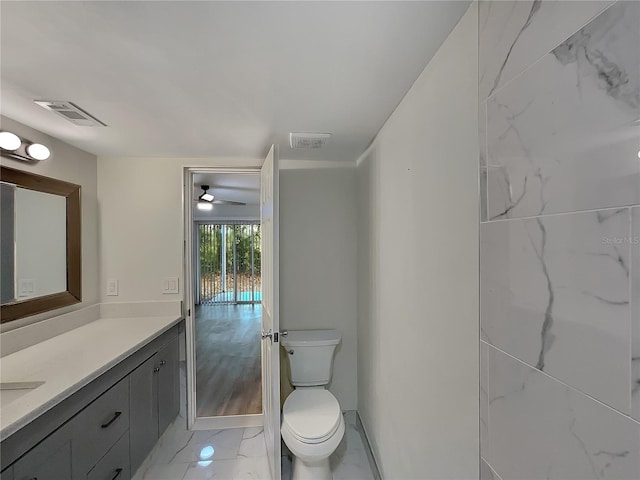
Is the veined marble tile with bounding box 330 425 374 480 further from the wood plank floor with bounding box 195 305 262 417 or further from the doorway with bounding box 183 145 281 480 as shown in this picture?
the wood plank floor with bounding box 195 305 262 417

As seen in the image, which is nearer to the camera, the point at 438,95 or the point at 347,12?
the point at 347,12

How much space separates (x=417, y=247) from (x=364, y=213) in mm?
1072

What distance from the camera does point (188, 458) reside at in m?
2.16

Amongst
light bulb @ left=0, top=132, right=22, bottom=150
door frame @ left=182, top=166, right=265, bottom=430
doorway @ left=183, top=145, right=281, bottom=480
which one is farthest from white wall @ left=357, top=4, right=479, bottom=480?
light bulb @ left=0, top=132, right=22, bottom=150

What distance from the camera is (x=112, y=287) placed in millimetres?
2459

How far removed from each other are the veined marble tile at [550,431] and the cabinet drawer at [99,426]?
1612 mm

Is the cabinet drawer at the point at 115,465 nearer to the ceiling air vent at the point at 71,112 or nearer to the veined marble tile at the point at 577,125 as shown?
the ceiling air vent at the point at 71,112

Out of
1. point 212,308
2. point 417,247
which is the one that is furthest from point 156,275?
point 212,308

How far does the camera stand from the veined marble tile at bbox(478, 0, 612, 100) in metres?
0.56

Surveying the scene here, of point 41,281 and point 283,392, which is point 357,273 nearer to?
point 283,392

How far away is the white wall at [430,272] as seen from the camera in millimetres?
910

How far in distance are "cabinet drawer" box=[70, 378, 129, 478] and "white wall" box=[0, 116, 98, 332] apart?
2.37 ft

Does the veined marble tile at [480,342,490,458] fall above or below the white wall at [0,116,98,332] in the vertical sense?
below

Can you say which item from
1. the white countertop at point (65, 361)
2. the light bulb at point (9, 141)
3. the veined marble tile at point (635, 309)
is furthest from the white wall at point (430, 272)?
the light bulb at point (9, 141)
